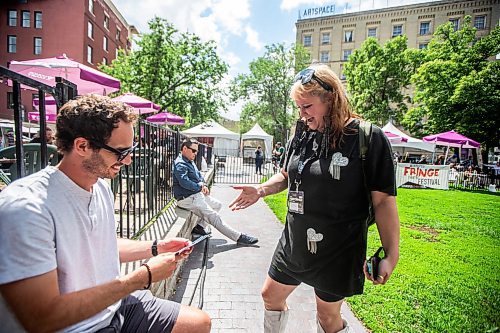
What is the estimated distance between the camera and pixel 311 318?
3014 millimetres

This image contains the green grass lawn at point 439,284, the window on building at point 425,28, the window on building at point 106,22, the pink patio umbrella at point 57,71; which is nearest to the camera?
the green grass lawn at point 439,284

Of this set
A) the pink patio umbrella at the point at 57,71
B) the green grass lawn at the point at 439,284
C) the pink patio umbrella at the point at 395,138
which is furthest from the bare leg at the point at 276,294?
the pink patio umbrella at the point at 395,138

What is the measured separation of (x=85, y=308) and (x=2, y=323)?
0.97 feet

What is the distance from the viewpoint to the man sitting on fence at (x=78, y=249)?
106cm

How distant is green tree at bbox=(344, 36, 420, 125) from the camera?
33.3 metres

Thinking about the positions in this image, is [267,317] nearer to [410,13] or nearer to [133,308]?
[133,308]

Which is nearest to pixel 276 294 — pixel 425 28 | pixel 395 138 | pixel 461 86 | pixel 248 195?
pixel 248 195

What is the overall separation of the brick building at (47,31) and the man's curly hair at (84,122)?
35.8 m

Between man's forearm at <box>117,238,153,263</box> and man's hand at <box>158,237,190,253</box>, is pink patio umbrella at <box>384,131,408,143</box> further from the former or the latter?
man's forearm at <box>117,238,153,263</box>

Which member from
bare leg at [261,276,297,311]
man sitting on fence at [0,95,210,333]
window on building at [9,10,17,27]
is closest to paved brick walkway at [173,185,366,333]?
bare leg at [261,276,297,311]

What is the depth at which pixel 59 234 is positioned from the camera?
1.23 meters

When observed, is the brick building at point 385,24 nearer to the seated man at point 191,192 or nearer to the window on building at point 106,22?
the window on building at point 106,22

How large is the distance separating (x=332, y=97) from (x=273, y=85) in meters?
44.8

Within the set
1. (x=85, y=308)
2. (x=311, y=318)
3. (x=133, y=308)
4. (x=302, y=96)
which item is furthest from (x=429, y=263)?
(x=85, y=308)
